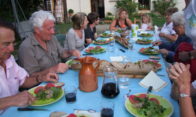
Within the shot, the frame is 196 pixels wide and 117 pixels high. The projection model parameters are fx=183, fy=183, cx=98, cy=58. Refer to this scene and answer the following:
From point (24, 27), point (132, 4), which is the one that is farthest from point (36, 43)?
point (132, 4)

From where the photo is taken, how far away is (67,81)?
67.0 inches

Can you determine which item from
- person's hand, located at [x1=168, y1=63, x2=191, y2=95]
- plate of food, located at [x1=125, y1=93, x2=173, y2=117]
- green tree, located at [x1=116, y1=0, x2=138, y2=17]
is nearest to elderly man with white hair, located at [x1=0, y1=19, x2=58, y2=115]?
plate of food, located at [x1=125, y1=93, x2=173, y2=117]

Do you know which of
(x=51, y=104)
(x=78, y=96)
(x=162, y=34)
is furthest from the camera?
(x=162, y=34)

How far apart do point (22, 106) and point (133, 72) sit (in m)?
1.00

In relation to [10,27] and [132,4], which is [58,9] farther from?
[10,27]

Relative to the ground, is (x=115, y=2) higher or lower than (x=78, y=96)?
higher

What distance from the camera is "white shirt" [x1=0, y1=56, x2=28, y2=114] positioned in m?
1.52

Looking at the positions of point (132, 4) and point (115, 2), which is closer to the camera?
point (132, 4)

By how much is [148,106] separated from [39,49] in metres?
1.46

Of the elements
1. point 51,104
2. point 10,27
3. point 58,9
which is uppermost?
point 58,9

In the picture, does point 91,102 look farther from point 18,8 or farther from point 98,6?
point 98,6

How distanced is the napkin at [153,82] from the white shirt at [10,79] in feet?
3.65

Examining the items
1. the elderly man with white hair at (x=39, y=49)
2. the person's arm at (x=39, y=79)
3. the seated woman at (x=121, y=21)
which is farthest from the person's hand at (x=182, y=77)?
the seated woman at (x=121, y=21)

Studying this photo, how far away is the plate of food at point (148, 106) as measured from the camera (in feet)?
3.65
